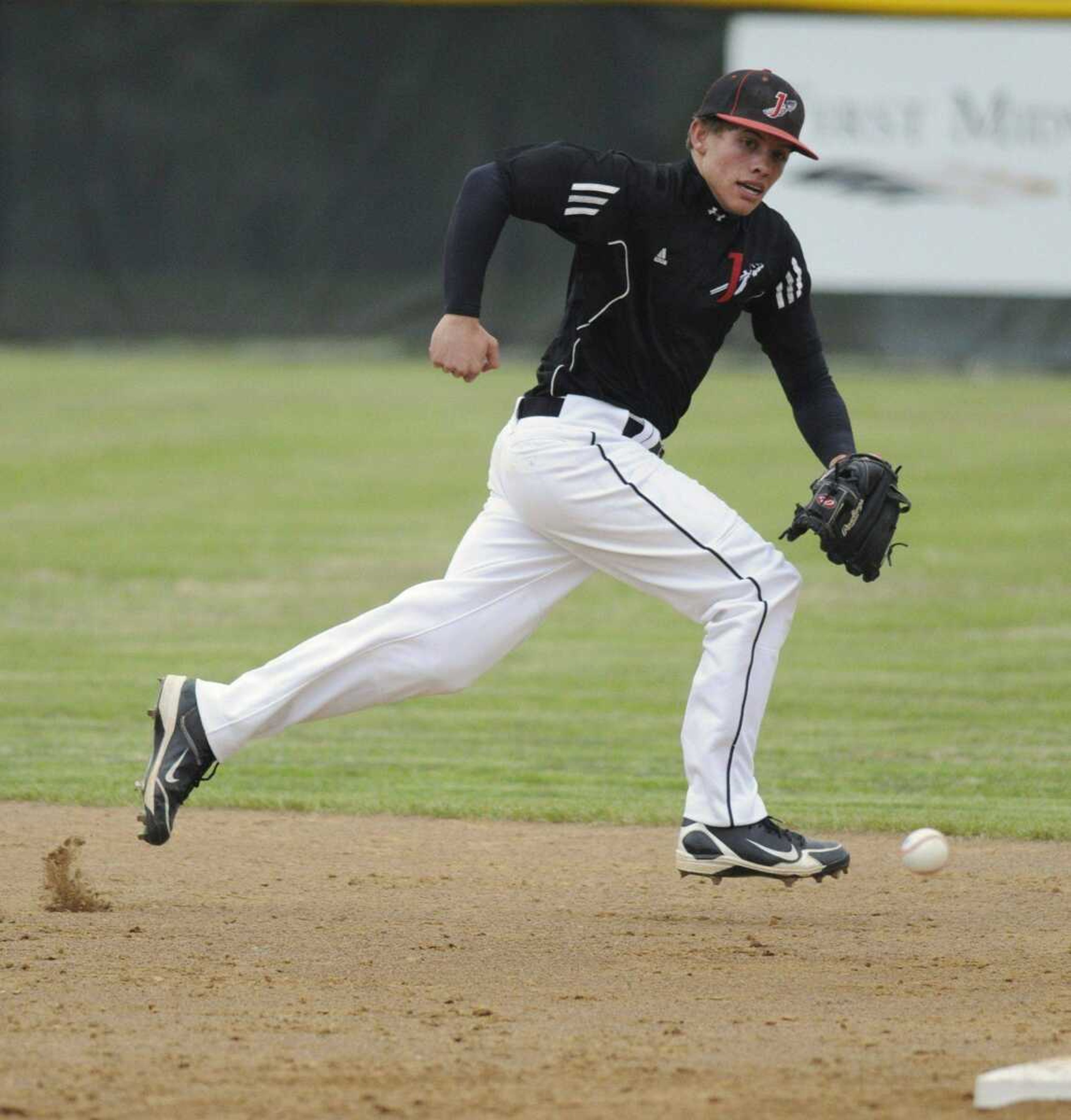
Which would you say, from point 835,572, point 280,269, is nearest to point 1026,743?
point 835,572

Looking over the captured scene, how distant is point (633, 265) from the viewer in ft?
14.5

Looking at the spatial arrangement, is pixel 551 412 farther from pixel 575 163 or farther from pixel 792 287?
pixel 792 287

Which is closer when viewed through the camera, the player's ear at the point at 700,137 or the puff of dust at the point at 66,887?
the player's ear at the point at 700,137

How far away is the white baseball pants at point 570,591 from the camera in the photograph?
4.38 m

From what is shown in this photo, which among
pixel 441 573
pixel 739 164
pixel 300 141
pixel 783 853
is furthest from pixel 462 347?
pixel 300 141

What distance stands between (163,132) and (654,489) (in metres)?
13.7

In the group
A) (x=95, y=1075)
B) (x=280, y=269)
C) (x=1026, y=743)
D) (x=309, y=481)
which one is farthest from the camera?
(x=280, y=269)

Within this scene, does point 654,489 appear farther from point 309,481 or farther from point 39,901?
point 309,481

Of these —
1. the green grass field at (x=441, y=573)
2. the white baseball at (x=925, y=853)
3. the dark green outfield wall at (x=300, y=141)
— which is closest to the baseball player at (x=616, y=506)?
the white baseball at (x=925, y=853)

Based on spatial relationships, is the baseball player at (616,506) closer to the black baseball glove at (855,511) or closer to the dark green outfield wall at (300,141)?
the black baseball glove at (855,511)

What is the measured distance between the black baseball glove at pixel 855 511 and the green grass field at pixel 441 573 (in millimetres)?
1434

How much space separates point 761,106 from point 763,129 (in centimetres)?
6

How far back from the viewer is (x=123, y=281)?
680 inches

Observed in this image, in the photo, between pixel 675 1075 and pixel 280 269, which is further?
pixel 280 269
